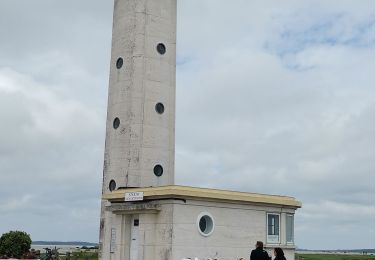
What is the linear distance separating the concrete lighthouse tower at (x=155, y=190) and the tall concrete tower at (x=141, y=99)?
2.1 inches

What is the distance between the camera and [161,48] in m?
31.8

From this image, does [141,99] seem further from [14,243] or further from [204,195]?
[14,243]

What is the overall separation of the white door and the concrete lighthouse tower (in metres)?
0.04

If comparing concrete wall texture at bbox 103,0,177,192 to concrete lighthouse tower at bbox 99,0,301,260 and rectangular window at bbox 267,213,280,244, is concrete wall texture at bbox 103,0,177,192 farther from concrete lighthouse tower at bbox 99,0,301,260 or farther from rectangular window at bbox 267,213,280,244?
rectangular window at bbox 267,213,280,244

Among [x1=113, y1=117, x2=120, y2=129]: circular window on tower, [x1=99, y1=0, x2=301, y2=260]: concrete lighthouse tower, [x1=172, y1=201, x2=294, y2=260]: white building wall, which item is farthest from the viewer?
[x1=113, y1=117, x2=120, y2=129]: circular window on tower

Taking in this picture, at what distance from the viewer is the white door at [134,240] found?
26.4 metres

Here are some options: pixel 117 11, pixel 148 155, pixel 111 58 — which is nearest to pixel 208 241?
pixel 148 155

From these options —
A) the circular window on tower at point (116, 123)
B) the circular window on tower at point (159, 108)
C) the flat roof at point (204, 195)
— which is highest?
the circular window on tower at point (159, 108)

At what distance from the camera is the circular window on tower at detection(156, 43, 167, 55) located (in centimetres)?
3162

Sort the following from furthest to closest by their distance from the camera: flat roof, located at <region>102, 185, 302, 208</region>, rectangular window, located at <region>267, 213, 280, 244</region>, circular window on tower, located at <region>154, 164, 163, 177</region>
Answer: circular window on tower, located at <region>154, 164, 163, 177</region> < rectangular window, located at <region>267, 213, 280, 244</region> < flat roof, located at <region>102, 185, 302, 208</region>

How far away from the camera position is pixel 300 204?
28.8 metres

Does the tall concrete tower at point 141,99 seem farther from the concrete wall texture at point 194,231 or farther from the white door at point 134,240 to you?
A: the concrete wall texture at point 194,231

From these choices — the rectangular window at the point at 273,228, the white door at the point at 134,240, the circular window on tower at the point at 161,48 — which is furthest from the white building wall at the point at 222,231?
the circular window on tower at the point at 161,48

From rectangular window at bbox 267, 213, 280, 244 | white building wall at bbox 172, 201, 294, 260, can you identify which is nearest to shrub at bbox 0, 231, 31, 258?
white building wall at bbox 172, 201, 294, 260
